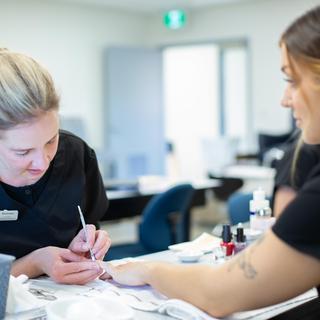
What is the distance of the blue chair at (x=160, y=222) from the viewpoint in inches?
115

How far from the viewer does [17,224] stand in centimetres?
148

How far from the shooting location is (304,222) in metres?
1.02

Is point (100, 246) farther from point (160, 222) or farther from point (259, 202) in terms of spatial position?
point (160, 222)

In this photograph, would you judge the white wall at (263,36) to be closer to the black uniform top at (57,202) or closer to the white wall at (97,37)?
the white wall at (97,37)

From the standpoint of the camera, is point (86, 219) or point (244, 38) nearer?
point (86, 219)

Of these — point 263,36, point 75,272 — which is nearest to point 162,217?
point 75,272

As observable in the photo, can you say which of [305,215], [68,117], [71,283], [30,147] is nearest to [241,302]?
[305,215]

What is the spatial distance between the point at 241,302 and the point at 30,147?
566mm

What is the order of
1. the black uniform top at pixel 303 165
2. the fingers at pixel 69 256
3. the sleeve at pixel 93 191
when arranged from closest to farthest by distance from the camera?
1. the fingers at pixel 69 256
2. the sleeve at pixel 93 191
3. the black uniform top at pixel 303 165

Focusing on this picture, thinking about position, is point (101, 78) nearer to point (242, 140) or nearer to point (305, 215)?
point (242, 140)

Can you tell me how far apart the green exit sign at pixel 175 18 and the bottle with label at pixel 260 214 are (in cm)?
510

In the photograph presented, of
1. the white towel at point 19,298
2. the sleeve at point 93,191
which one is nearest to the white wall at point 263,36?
the sleeve at point 93,191

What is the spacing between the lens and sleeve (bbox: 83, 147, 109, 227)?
5.45ft

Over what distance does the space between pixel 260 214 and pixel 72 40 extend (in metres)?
4.93
